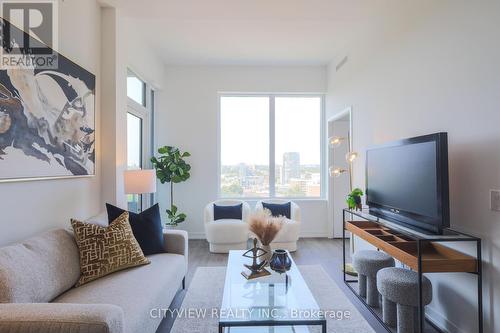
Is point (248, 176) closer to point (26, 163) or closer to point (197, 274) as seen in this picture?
point (197, 274)

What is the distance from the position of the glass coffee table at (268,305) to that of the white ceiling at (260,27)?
2.71 meters

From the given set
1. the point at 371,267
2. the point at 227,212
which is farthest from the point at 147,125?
the point at 371,267

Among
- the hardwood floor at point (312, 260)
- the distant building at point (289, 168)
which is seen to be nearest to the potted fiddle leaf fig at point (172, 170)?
the hardwood floor at point (312, 260)

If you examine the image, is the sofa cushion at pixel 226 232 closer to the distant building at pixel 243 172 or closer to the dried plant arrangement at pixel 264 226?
the distant building at pixel 243 172

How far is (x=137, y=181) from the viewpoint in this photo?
9.61ft

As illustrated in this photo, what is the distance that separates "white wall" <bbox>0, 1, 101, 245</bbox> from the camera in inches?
72.5

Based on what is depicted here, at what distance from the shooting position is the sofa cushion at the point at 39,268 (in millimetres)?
1413

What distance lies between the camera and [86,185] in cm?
269

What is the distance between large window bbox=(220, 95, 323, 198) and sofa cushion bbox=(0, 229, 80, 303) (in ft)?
11.0

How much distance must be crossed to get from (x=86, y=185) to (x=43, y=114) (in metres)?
0.87

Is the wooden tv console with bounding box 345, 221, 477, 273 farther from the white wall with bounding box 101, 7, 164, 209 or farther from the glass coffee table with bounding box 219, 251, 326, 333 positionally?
the white wall with bounding box 101, 7, 164, 209

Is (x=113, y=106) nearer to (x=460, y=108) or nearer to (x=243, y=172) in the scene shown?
(x=243, y=172)

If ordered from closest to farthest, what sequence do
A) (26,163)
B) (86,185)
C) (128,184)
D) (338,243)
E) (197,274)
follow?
(26,163), (86,185), (128,184), (197,274), (338,243)

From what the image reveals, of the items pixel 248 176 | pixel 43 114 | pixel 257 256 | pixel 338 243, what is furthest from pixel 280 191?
pixel 43 114
